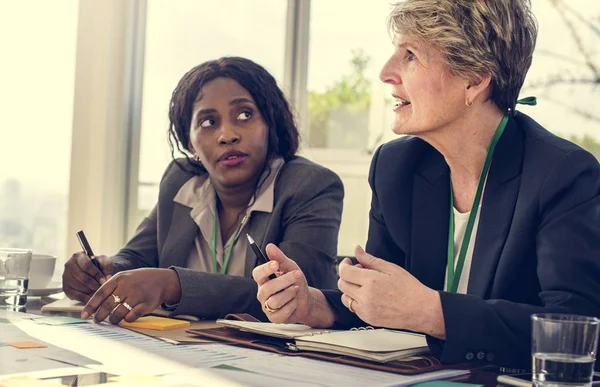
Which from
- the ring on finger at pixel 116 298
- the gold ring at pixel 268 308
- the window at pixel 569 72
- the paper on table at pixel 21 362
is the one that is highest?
the window at pixel 569 72

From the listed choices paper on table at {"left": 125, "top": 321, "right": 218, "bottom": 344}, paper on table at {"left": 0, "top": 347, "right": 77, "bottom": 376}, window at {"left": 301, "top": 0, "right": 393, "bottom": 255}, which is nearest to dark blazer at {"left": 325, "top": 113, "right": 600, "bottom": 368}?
paper on table at {"left": 125, "top": 321, "right": 218, "bottom": 344}

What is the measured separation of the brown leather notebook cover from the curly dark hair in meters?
1.15

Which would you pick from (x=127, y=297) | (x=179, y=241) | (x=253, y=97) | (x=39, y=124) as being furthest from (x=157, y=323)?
(x=39, y=124)

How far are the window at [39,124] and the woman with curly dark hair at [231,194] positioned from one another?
852mm

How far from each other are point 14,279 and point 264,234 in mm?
756

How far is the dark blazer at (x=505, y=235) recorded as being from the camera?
4.91ft

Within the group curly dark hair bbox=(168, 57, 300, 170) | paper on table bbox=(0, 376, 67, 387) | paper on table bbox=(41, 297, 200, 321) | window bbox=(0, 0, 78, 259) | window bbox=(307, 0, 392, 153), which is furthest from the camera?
window bbox=(307, 0, 392, 153)

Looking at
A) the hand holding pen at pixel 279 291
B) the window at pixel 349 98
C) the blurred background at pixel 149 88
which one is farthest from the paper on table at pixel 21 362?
the window at pixel 349 98

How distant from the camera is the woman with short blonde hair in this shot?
1507mm

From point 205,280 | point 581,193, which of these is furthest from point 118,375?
point 581,193

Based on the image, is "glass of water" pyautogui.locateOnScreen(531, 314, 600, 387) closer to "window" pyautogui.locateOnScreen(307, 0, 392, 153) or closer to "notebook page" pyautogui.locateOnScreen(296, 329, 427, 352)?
"notebook page" pyautogui.locateOnScreen(296, 329, 427, 352)

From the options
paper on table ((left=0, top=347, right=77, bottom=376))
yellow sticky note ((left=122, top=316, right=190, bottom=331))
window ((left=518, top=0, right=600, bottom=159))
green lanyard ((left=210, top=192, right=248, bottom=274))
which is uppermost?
window ((left=518, top=0, right=600, bottom=159))

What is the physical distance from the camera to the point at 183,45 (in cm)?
382

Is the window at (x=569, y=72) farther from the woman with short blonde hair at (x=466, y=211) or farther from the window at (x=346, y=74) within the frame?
the woman with short blonde hair at (x=466, y=211)
